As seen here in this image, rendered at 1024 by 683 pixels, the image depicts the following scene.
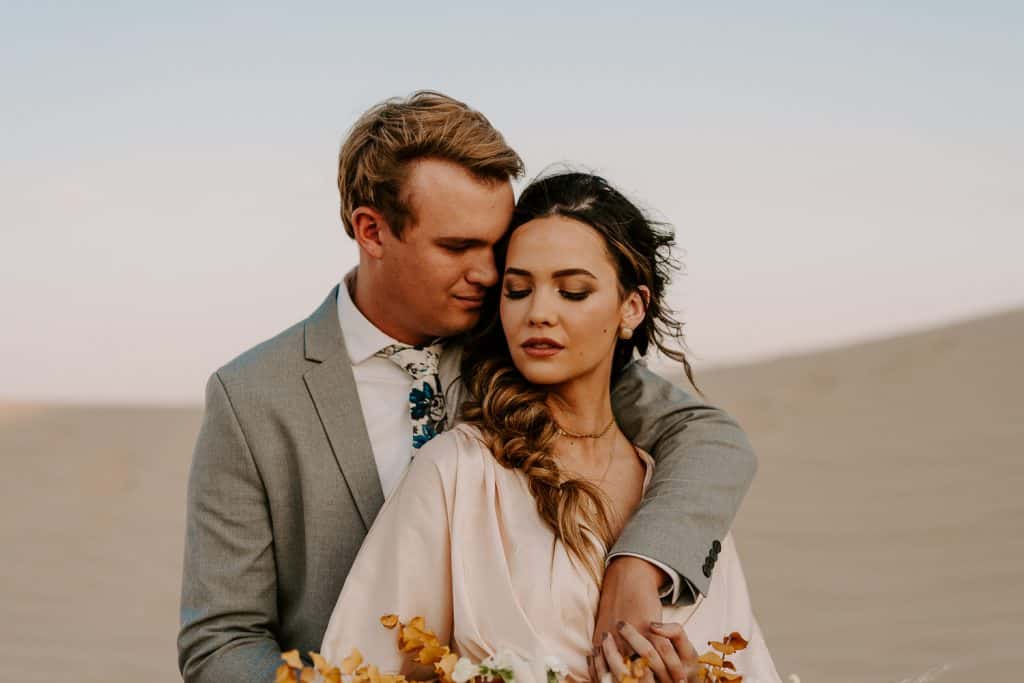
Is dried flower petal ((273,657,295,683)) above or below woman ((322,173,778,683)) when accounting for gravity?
below

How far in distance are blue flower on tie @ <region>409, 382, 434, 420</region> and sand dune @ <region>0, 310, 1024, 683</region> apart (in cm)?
423

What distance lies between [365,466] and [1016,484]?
10.2 metres

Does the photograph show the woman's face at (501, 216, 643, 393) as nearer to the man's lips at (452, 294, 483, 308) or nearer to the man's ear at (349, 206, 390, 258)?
the man's lips at (452, 294, 483, 308)

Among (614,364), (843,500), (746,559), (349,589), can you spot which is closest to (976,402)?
(843,500)

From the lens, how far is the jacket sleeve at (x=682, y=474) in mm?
3410

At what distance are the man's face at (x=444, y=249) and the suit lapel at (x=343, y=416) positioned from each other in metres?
0.23

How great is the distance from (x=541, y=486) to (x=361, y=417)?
2.38 feet

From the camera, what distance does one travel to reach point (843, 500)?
13500 mm

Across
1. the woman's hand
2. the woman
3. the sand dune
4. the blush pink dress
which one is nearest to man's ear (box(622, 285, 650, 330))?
the woman

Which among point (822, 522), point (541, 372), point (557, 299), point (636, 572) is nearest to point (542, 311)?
point (557, 299)

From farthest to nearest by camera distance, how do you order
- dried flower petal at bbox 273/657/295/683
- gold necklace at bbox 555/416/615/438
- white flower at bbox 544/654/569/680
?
1. gold necklace at bbox 555/416/615/438
2. white flower at bbox 544/654/569/680
3. dried flower petal at bbox 273/657/295/683

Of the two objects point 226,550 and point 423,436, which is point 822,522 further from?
point 226,550

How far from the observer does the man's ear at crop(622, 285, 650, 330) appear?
368 centimetres

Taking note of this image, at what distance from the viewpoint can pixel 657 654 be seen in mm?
3014
